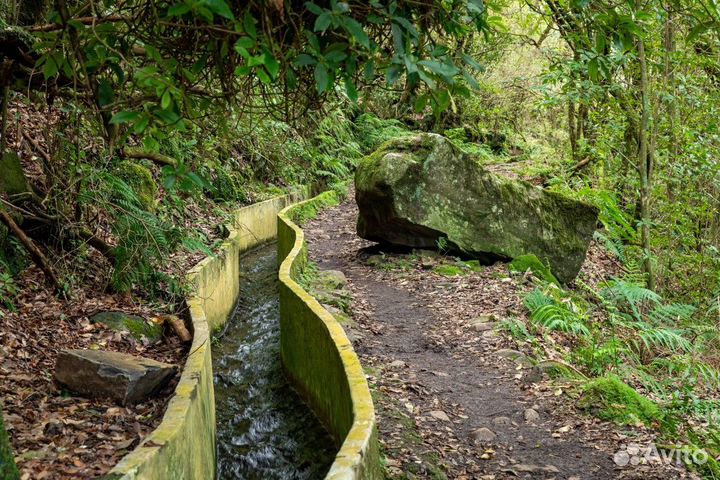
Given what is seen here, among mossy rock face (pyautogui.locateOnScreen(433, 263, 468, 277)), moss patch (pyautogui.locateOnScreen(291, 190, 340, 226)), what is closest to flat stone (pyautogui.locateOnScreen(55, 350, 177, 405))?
mossy rock face (pyautogui.locateOnScreen(433, 263, 468, 277))

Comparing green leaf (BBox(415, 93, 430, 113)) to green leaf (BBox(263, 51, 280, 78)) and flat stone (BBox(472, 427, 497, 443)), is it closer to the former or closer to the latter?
green leaf (BBox(263, 51, 280, 78))

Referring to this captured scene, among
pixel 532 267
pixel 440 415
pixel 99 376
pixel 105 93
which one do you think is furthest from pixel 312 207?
pixel 105 93

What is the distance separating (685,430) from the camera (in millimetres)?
4883

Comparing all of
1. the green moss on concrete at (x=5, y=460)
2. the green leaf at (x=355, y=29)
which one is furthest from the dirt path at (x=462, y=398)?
the green leaf at (x=355, y=29)

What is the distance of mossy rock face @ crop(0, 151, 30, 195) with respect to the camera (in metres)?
5.88

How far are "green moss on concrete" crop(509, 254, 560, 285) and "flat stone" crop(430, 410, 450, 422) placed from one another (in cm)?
432

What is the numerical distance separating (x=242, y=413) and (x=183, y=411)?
7.87 feet

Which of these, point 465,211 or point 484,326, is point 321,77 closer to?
point 484,326

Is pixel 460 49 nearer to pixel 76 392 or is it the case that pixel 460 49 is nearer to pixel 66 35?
pixel 66 35

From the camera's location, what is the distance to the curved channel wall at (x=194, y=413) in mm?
3615

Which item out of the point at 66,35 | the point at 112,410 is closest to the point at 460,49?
the point at 66,35

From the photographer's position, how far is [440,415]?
17.7ft

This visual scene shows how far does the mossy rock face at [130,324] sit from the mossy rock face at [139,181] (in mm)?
2230

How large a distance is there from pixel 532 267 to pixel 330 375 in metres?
4.79
